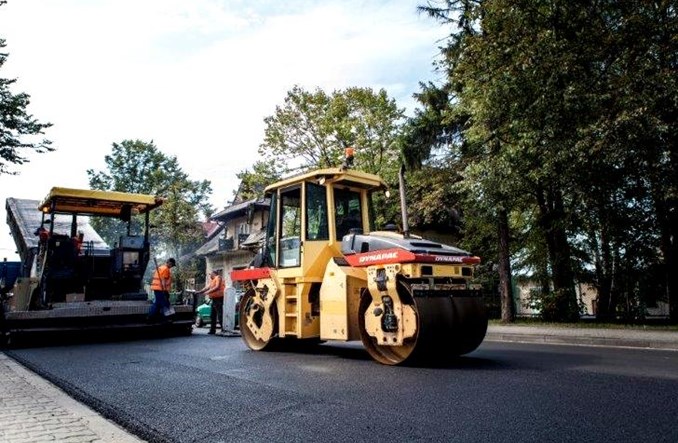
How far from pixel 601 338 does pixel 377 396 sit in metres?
7.40

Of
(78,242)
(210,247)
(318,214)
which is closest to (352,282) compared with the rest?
(318,214)

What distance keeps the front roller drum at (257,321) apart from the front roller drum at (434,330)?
204 cm

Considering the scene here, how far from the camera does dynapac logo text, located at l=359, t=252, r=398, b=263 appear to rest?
625 centimetres

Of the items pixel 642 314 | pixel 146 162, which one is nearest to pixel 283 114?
pixel 642 314

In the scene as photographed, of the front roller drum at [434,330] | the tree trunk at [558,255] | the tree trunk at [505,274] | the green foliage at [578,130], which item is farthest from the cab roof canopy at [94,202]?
the tree trunk at [558,255]

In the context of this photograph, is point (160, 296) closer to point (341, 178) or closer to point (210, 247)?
point (341, 178)

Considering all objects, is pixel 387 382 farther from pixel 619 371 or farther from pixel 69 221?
pixel 69 221

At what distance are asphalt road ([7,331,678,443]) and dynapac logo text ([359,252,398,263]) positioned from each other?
127 cm

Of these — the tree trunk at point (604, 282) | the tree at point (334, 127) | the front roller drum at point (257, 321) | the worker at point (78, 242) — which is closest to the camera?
the front roller drum at point (257, 321)

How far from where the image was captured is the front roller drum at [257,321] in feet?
27.2

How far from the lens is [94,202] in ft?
37.8

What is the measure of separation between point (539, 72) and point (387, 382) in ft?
31.5

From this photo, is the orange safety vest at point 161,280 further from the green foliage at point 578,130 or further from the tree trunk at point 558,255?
the tree trunk at point 558,255

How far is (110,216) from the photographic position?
12.2 m
